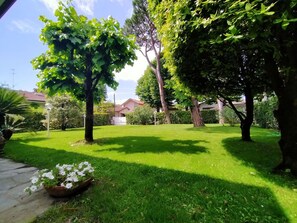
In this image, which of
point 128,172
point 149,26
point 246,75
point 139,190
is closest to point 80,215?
point 139,190

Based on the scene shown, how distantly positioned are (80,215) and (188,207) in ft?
5.25

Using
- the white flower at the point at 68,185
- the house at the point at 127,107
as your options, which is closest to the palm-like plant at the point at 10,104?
the white flower at the point at 68,185

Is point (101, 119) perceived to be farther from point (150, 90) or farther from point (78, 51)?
point (78, 51)

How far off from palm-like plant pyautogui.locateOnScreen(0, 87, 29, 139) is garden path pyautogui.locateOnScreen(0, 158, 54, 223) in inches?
270

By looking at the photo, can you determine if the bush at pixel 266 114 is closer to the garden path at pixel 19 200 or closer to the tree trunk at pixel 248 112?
the tree trunk at pixel 248 112

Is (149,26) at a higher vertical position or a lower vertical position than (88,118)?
higher

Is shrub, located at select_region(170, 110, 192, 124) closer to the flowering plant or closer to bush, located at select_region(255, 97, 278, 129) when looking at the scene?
bush, located at select_region(255, 97, 278, 129)

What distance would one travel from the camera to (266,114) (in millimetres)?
13469

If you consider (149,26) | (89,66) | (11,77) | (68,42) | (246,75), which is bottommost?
(246,75)

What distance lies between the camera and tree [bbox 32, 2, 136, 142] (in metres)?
6.67

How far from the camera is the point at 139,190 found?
3426 mm

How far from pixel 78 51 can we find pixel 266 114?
42.3ft

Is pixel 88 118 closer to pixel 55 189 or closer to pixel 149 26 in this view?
pixel 55 189

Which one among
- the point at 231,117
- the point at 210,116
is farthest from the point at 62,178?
the point at 210,116
